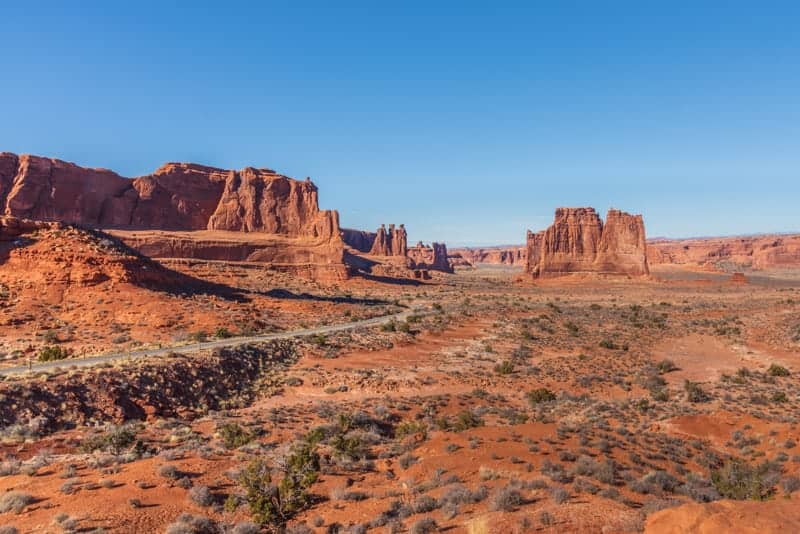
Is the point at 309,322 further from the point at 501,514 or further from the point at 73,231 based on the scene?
the point at 501,514

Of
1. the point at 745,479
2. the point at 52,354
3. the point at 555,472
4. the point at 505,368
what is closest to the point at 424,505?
the point at 555,472

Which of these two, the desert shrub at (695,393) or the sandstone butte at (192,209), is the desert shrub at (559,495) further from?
the sandstone butte at (192,209)

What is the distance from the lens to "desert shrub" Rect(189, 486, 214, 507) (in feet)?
31.3

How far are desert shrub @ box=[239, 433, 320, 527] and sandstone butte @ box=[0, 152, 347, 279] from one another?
62705mm

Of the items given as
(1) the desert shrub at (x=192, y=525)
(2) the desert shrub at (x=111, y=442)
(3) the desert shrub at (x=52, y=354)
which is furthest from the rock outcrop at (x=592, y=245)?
(1) the desert shrub at (x=192, y=525)

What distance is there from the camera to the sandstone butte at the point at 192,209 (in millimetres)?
66562

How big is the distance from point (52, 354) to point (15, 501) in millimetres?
15485

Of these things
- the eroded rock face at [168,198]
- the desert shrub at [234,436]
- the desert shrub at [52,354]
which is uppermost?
the eroded rock face at [168,198]

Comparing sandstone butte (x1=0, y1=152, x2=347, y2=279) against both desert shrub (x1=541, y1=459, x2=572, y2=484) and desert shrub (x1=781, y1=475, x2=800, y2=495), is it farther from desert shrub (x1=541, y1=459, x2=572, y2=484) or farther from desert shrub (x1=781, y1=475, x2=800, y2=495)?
desert shrub (x1=781, y1=475, x2=800, y2=495)

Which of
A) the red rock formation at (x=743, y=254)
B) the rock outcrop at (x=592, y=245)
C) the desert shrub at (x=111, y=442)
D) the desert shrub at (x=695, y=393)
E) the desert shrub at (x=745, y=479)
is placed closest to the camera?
the desert shrub at (x=745, y=479)

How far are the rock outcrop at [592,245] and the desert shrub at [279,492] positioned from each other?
303ft

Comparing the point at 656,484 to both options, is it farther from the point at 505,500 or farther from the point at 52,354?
the point at 52,354

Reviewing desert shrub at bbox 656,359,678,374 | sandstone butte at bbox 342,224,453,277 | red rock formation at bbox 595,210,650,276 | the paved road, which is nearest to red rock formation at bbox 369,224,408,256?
sandstone butte at bbox 342,224,453,277

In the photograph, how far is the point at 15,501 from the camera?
28.9 ft
